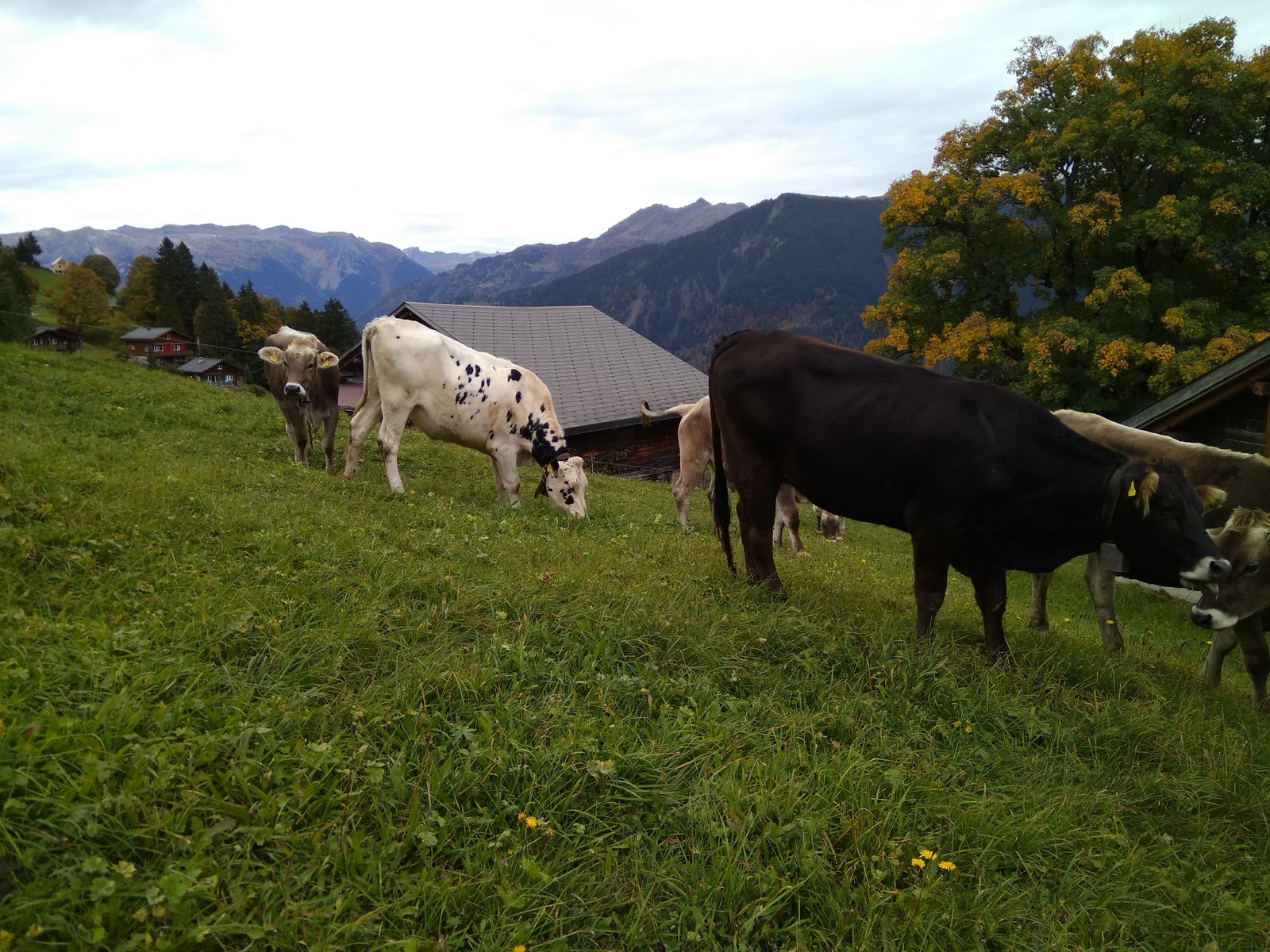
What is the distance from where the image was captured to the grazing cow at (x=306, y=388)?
34.6ft

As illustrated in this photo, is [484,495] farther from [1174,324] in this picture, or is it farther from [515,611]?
[1174,324]

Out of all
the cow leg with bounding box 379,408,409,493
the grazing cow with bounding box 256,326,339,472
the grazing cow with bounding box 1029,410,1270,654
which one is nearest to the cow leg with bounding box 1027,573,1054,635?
the grazing cow with bounding box 1029,410,1270,654

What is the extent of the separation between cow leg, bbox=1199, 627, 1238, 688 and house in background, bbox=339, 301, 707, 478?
59.5 feet

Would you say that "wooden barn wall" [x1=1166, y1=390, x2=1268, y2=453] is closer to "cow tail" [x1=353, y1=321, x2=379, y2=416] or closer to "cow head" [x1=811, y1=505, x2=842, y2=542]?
"cow head" [x1=811, y1=505, x2=842, y2=542]

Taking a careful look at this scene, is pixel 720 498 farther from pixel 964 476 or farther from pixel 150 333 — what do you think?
pixel 150 333

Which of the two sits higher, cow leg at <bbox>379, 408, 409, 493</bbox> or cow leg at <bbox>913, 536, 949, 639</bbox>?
cow leg at <bbox>379, 408, 409, 493</bbox>

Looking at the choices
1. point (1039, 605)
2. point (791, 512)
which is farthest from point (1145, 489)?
point (791, 512)

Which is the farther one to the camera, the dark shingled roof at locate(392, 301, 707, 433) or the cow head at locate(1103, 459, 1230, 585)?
the dark shingled roof at locate(392, 301, 707, 433)

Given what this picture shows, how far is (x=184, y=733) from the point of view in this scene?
2957mm

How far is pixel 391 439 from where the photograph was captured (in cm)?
968

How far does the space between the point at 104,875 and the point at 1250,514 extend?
792 cm

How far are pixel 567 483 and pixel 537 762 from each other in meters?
6.89

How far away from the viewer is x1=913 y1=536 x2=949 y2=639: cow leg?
5508 mm

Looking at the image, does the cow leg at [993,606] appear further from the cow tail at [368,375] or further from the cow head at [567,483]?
the cow tail at [368,375]
